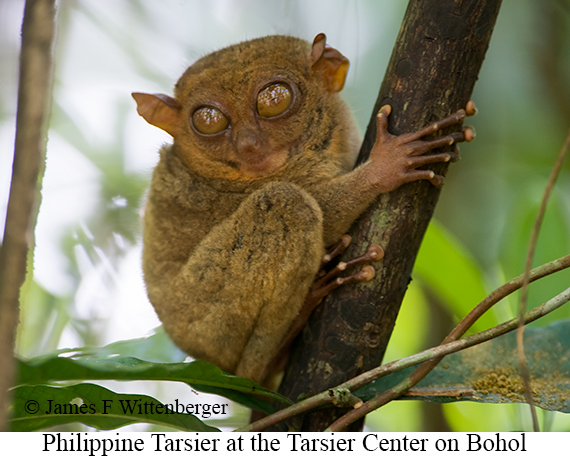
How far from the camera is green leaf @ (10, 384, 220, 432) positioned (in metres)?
2.06

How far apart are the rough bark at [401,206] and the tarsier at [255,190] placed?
8cm

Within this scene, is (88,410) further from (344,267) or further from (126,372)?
(344,267)

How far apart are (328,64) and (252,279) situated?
1321 millimetres

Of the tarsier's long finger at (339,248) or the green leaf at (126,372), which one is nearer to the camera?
the green leaf at (126,372)

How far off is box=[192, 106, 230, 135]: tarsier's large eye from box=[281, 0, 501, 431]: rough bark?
94 centimetres

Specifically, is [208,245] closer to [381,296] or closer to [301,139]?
[301,139]

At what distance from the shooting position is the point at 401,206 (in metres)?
2.48

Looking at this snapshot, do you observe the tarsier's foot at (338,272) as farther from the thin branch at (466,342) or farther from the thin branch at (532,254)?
the thin branch at (532,254)

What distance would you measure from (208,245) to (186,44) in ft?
5.18

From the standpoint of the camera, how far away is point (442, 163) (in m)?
2.53

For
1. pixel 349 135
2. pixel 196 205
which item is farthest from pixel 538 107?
pixel 196 205

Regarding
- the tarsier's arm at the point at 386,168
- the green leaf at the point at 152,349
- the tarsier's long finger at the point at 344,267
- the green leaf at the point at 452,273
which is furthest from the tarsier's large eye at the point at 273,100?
the green leaf at the point at 152,349

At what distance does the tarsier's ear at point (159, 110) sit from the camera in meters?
3.20

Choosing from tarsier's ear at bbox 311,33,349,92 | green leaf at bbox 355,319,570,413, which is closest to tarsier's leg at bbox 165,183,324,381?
green leaf at bbox 355,319,570,413
